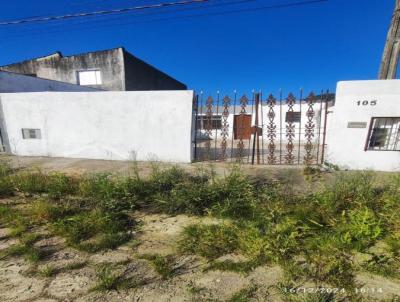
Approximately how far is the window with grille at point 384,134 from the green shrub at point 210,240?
4.78m

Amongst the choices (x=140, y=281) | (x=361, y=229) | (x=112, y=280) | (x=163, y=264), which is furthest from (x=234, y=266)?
(x=361, y=229)

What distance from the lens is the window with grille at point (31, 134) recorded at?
25.0 feet

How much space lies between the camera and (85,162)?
22.7 ft

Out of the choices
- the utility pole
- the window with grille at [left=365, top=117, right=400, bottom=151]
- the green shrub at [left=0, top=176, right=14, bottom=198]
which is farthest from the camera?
the utility pole

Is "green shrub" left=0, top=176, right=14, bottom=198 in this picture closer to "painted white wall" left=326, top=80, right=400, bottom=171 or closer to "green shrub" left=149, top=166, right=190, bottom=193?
Result: "green shrub" left=149, top=166, right=190, bottom=193

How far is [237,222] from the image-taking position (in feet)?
10.6

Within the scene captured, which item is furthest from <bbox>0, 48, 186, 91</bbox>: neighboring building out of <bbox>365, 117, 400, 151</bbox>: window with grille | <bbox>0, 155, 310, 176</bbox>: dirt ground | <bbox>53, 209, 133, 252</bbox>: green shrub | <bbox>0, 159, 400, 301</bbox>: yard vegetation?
<bbox>365, 117, 400, 151</bbox>: window with grille

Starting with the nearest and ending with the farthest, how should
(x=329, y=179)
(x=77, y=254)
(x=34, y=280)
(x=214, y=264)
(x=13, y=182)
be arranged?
(x=34, y=280)
(x=214, y=264)
(x=77, y=254)
(x=13, y=182)
(x=329, y=179)

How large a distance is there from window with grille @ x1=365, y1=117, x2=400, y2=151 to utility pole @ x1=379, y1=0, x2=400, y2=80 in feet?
5.15

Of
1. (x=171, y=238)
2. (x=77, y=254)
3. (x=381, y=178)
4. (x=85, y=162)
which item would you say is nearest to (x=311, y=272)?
(x=171, y=238)

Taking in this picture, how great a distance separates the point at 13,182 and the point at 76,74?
11.7 metres

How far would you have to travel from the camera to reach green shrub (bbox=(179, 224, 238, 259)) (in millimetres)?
2664

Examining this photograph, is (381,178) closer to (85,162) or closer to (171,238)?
(171,238)

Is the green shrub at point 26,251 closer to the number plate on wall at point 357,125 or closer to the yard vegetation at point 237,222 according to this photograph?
the yard vegetation at point 237,222
